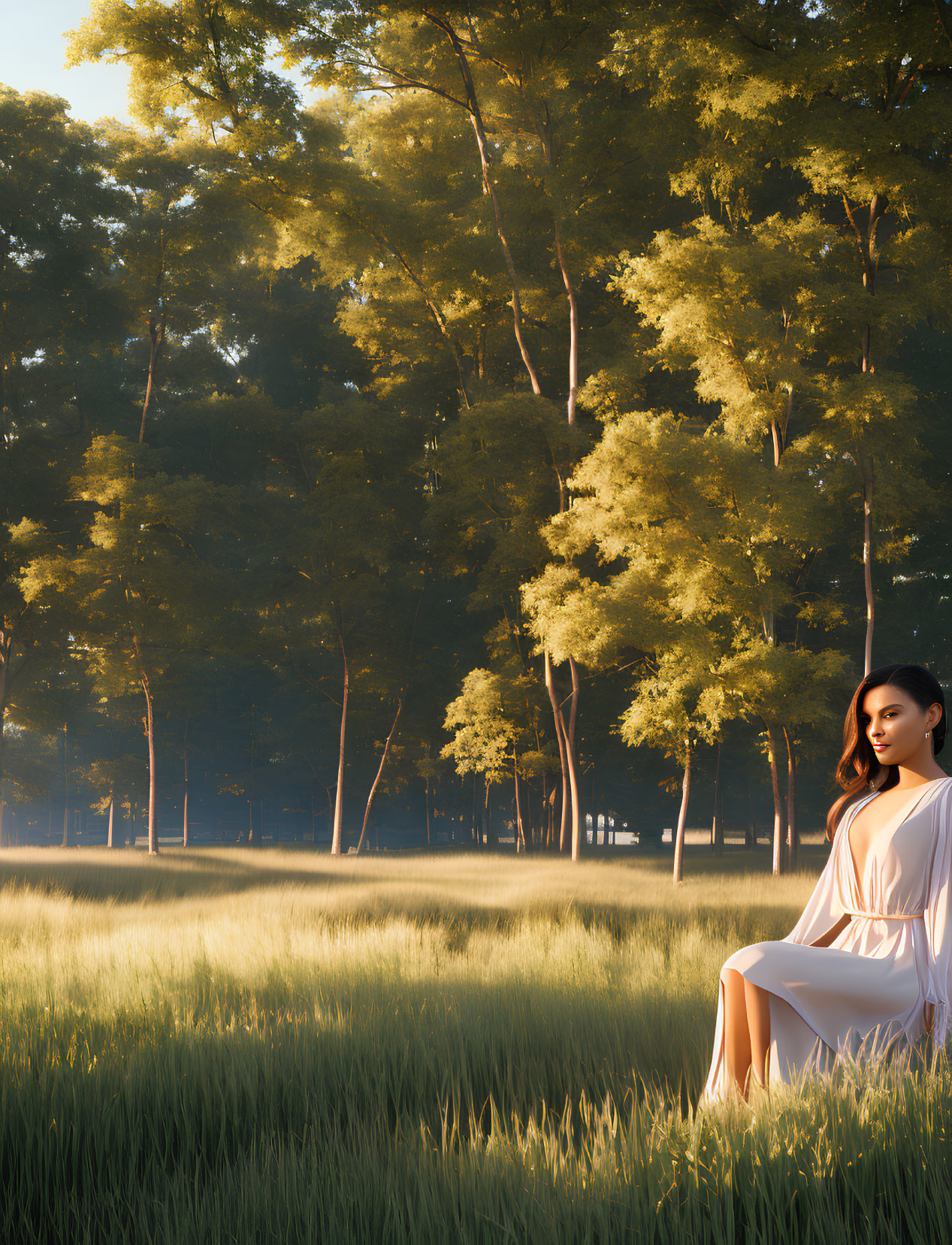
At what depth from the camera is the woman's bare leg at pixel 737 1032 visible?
300cm

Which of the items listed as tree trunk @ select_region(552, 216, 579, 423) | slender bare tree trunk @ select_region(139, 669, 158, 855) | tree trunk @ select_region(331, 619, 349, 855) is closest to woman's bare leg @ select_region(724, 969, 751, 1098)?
tree trunk @ select_region(552, 216, 579, 423)

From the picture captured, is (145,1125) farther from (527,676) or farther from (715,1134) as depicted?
(527,676)

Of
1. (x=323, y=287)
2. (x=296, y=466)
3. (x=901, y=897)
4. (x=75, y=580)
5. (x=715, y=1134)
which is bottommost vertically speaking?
(x=715, y=1134)

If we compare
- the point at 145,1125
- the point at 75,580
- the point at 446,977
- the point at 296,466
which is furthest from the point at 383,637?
the point at 145,1125

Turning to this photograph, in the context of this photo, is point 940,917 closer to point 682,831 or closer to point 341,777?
point 682,831

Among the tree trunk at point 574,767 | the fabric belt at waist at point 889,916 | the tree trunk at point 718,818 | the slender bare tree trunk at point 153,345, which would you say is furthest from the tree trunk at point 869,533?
the tree trunk at point 718,818

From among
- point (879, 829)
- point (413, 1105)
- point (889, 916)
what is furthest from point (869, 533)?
point (413, 1105)

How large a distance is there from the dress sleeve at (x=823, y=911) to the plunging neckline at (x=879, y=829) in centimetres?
7

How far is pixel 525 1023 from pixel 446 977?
1491 millimetres

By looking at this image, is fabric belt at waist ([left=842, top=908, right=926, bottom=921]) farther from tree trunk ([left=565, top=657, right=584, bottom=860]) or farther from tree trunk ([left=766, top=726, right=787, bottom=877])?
tree trunk ([left=565, top=657, right=584, bottom=860])

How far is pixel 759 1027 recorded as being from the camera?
292cm

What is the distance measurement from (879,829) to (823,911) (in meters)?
0.40

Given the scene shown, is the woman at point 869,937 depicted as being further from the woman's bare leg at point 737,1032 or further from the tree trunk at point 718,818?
the tree trunk at point 718,818

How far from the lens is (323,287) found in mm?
30875
